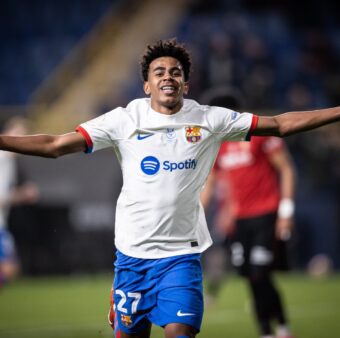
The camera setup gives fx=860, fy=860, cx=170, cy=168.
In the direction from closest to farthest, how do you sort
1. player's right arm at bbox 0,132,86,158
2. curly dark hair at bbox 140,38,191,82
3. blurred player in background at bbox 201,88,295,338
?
player's right arm at bbox 0,132,86,158 → curly dark hair at bbox 140,38,191,82 → blurred player in background at bbox 201,88,295,338

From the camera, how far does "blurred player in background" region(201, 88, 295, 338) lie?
8023 mm

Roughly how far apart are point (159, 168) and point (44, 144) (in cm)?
71

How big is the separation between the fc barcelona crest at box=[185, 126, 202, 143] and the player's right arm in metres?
0.64

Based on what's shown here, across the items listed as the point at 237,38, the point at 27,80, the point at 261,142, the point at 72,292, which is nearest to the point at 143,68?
the point at 261,142

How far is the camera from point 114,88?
1986 cm

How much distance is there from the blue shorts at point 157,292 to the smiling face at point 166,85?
3.07ft

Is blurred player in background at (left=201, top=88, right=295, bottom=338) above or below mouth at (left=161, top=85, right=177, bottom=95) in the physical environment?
below

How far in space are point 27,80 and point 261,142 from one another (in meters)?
12.7

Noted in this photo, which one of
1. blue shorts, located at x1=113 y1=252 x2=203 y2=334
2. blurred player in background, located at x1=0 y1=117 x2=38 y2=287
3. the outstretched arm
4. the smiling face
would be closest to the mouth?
the smiling face

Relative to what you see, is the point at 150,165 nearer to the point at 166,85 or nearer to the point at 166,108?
the point at 166,108

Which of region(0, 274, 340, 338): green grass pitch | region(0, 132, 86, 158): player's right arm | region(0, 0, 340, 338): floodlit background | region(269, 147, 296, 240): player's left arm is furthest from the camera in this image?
region(0, 0, 340, 338): floodlit background

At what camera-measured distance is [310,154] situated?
15.4 metres

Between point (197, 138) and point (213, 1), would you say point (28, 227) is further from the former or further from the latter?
point (197, 138)

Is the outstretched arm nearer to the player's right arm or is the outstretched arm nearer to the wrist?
the player's right arm
